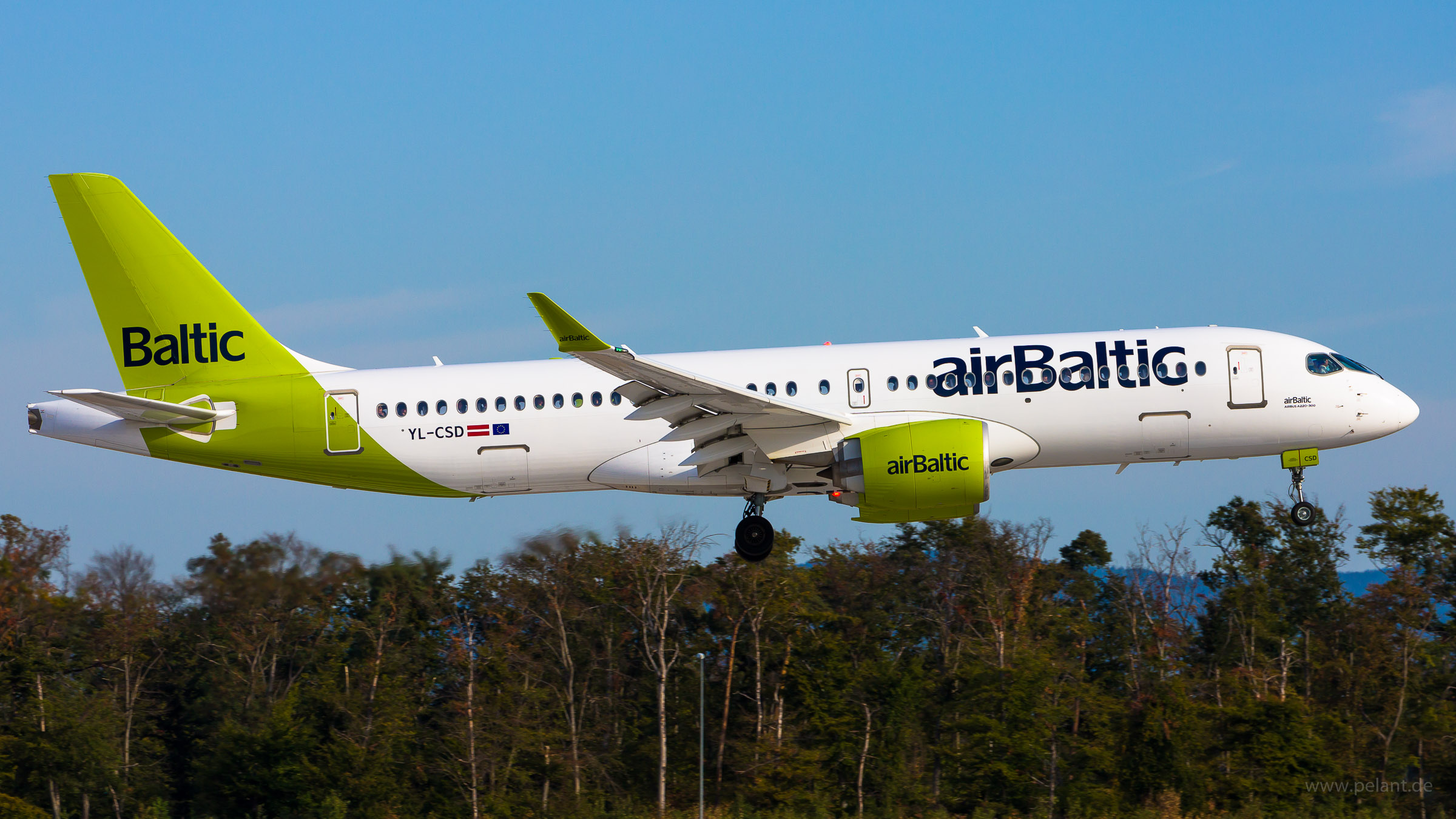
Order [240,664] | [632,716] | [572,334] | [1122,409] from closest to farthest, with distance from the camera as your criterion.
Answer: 1. [572,334]
2. [1122,409]
3. [240,664]
4. [632,716]

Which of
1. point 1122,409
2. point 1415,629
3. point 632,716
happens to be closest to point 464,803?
point 632,716

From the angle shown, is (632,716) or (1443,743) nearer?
(1443,743)

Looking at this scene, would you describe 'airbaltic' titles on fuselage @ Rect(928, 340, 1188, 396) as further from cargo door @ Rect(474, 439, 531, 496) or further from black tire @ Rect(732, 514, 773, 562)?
cargo door @ Rect(474, 439, 531, 496)

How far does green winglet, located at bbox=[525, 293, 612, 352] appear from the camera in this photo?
1894 centimetres

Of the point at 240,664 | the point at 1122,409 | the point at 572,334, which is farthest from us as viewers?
the point at 240,664

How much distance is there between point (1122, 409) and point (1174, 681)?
40.2 m

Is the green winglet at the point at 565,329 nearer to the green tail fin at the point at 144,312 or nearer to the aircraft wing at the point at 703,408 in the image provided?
the aircraft wing at the point at 703,408

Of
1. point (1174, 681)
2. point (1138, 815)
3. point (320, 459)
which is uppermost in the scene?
point (320, 459)

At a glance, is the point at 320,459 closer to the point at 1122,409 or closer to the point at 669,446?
the point at 669,446

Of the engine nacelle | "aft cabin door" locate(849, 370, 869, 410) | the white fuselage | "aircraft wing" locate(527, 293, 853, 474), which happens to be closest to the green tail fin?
the white fuselage

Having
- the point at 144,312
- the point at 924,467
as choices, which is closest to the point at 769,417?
the point at 924,467

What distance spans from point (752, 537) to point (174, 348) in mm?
12051

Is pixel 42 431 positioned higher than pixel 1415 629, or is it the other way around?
pixel 42 431

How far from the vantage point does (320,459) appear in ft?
80.3
